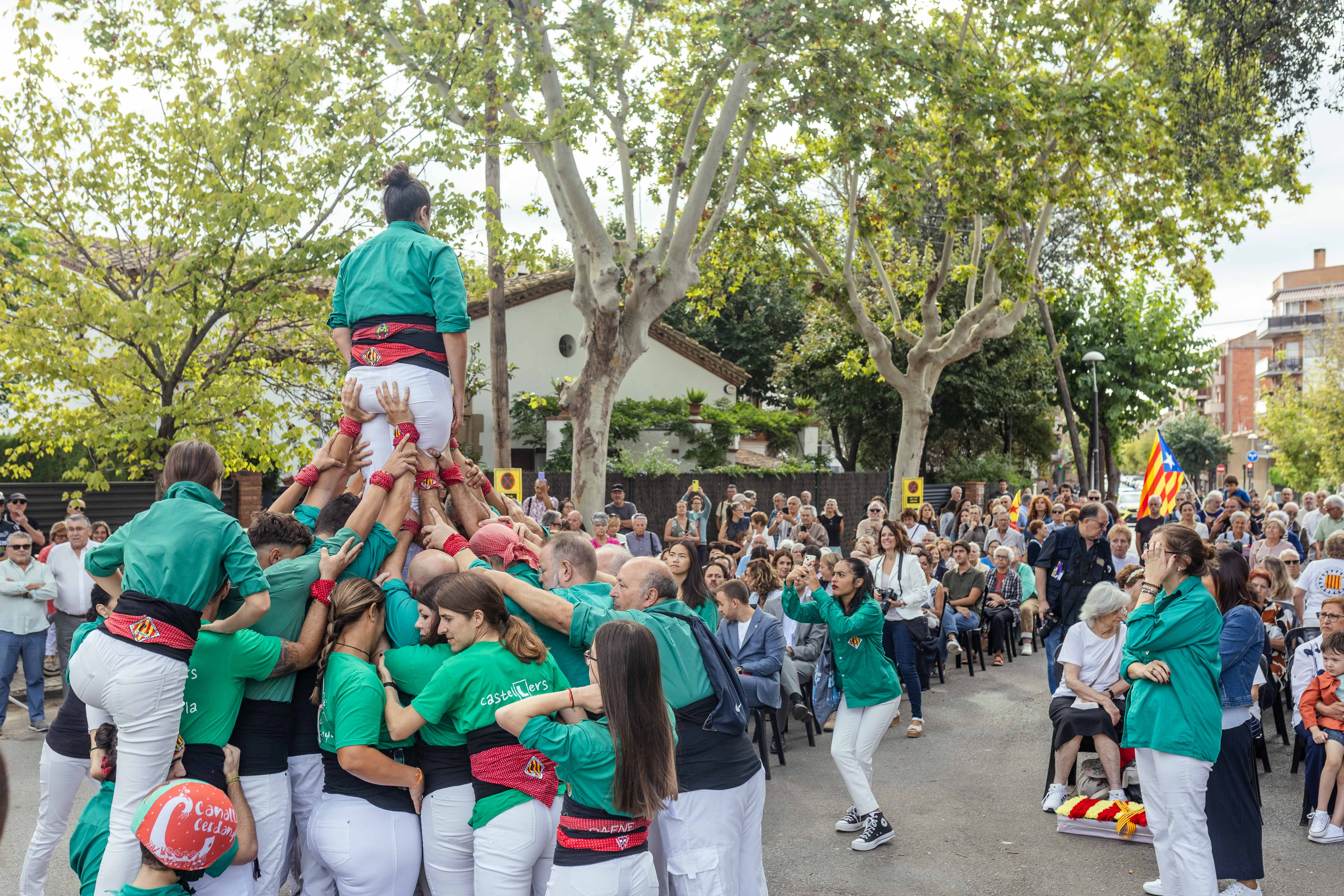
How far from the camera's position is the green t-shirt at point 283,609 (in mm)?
4070

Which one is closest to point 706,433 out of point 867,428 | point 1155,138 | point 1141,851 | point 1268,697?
point 867,428

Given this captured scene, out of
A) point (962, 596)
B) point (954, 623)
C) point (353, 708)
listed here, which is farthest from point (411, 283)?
point (962, 596)

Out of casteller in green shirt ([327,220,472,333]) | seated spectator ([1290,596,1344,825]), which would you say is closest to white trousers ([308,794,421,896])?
casteller in green shirt ([327,220,472,333])

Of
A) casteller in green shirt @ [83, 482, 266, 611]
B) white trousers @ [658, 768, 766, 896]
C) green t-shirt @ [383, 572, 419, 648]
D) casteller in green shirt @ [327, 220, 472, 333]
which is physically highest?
casteller in green shirt @ [327, 220, 472, 333]

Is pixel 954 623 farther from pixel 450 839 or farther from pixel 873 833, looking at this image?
pixel 450 839

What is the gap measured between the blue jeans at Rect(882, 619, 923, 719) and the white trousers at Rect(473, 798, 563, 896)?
6.29 meters

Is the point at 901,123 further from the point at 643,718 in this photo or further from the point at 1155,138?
the point at 643,718

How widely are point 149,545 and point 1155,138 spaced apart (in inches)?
691

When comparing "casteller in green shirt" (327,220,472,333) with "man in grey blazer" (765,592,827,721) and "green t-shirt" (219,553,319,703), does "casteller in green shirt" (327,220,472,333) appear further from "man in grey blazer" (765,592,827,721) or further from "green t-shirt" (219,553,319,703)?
"man in grey blazer" (765,592,827,721)

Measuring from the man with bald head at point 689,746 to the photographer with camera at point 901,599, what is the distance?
556 centimetres

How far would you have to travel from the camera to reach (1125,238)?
2020cm

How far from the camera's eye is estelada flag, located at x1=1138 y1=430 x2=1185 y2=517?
1602 cm

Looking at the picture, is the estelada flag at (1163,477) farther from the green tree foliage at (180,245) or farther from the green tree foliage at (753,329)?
the green tree foliage at (753,329)

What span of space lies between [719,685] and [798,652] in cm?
587
